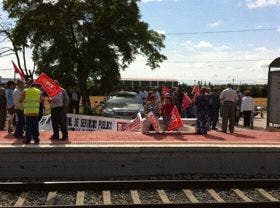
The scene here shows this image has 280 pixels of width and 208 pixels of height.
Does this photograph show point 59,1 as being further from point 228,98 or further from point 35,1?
point 228,98

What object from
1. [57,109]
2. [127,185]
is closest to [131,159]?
[127,185]

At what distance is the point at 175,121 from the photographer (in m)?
14.6

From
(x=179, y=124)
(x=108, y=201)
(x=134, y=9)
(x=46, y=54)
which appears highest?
(x=134, y=9)

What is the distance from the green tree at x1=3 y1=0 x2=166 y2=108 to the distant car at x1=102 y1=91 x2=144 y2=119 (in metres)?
12.0

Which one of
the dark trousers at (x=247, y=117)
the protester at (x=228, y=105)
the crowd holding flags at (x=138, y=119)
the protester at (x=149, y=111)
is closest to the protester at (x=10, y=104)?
the crowd holding flags at (x=138, y=119)

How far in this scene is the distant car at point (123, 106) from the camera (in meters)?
21.8

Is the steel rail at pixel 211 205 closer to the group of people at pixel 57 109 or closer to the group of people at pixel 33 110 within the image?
the group of people at pixel 33 110

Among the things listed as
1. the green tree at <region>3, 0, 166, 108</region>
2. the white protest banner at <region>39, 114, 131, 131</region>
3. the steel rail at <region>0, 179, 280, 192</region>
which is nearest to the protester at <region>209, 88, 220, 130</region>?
the white protest banner at <region>39, 114, 131, 131</region>

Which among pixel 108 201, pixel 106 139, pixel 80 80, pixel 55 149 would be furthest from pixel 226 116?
pixel 80 80

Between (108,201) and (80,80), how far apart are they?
2865cm

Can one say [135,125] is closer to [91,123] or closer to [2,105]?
[91,123]

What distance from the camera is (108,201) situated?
885 cm

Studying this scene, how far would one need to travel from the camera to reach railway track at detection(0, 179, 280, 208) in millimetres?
8500

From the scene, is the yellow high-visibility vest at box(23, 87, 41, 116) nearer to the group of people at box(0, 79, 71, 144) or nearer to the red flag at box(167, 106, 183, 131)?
the group of people at box(0, 79, 71, 144)
